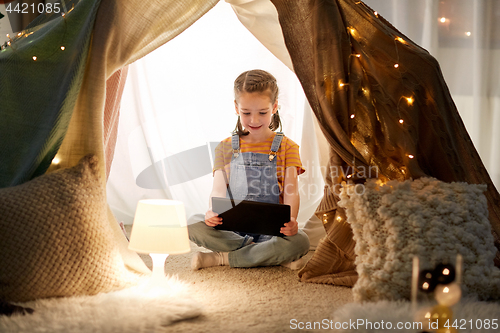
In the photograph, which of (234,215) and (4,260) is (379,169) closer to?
(234,215)

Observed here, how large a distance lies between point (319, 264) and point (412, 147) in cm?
51

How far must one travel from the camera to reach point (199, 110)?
231cm

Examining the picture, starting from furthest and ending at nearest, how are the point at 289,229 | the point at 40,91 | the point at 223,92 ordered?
the point at 223,92
the point at 289,229
the point at 40,91

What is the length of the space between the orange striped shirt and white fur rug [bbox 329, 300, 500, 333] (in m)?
0.72

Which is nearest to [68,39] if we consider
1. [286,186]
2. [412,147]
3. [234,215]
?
[234,215]

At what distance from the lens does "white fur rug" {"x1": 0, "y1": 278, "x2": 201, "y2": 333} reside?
927 millimetres

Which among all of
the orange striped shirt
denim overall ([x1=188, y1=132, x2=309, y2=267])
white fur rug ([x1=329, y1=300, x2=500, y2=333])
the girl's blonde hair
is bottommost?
white fur rug ([x1=329, y1=300, x2=500, y2=333])

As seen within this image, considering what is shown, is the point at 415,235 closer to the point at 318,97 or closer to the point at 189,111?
the point at 318,97

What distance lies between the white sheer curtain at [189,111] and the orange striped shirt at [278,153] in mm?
547

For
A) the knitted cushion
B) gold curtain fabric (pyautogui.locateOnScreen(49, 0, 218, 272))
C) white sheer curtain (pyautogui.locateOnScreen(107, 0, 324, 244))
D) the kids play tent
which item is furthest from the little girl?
Result: white sheer curtain (pyautogui.locateOnScreen(107, 0, 324, 244))

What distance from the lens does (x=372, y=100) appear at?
1.37 metres

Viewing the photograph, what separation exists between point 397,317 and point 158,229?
685 mm

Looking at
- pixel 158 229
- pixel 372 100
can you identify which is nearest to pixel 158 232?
pixel 158 229

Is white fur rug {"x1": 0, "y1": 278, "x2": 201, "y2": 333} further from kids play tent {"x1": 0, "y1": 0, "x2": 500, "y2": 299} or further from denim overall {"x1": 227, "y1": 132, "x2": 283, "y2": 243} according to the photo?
denim overall {"x1": 227, "y1": 132, "x2": 283, "y2": 243}
